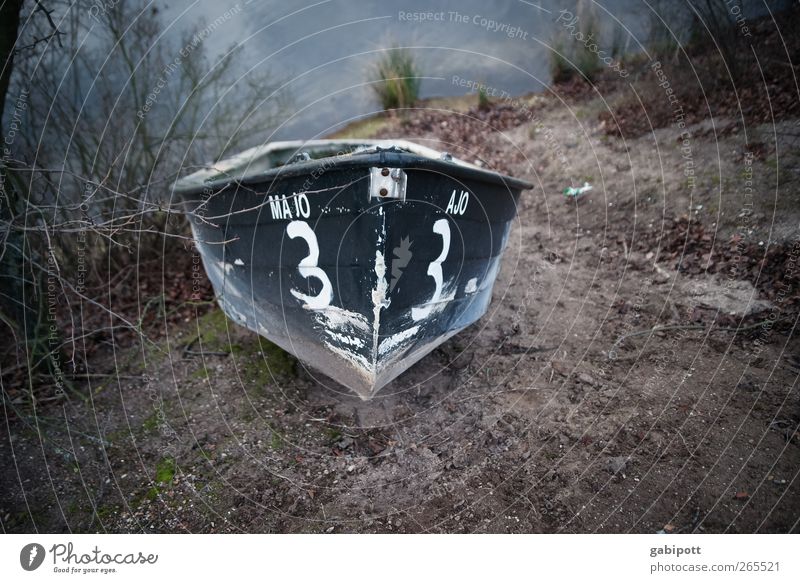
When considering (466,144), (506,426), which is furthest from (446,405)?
(466,144)

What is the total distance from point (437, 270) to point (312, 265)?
93 centimetres

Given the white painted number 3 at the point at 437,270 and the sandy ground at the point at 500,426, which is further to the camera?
the white painted number 3 at the point at 437,270

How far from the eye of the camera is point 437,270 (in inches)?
136

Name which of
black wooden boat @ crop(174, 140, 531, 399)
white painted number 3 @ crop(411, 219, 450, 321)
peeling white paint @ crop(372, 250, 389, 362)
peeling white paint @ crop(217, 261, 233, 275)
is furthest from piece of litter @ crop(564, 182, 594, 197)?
peeling white paint @ crop(217, 261, 233, 275)

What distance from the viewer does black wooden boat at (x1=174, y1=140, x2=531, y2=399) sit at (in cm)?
289

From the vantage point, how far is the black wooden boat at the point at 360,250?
289 centimetres

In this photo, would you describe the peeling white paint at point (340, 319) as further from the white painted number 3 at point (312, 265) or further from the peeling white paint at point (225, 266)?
the peeling white paint at point (225, 266)

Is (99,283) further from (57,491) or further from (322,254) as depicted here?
(322,254)

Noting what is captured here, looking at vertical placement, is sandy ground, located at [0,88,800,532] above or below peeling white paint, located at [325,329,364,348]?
below

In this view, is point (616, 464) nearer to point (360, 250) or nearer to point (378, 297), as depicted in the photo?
point (378, 297)

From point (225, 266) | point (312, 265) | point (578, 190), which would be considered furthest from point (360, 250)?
point (578, 190)

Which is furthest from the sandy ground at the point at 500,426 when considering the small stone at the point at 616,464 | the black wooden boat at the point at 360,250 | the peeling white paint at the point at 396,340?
the peeling white paint at the point at 396,340

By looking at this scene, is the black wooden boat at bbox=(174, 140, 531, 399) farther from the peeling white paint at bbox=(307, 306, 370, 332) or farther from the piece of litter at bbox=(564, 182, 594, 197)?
the piece of litter at bbox=(564, 182, 594, 197)

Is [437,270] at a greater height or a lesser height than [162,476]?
greater
